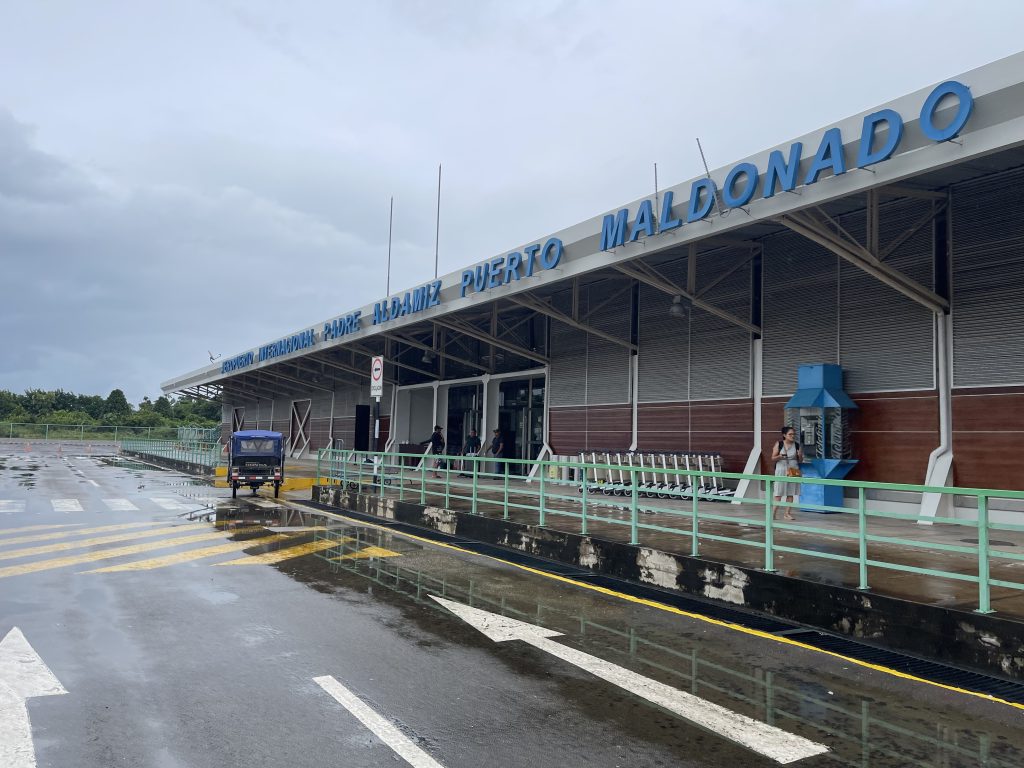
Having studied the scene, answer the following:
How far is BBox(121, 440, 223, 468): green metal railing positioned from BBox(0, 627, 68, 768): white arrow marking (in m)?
27.8

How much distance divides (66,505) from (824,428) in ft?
55.3

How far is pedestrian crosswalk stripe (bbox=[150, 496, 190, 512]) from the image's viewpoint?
17.9m

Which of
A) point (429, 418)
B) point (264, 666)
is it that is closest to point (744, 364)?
point (264, 666)

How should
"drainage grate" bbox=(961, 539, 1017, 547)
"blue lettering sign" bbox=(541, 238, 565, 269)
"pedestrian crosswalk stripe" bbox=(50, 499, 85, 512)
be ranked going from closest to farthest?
"drainage grate" bbox=(961, 539, 1017, 547), "blue lettering sign" bbox=(541, 238, 565, 269), "pedestrian crosswalk stripe" bbox=(50, 499, 85, 512)

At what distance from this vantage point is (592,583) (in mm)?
9883

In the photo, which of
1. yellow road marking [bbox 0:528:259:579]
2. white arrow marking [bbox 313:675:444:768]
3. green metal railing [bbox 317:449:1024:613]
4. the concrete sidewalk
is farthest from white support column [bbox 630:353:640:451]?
white arrow marking [bbox 313:675:444:768]

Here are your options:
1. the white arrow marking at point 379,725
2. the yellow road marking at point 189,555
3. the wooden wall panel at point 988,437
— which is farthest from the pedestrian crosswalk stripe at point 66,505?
the wooden wall panel at point 988,437

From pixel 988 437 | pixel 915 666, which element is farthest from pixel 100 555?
pixel 988 437

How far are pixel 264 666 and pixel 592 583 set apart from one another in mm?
4934

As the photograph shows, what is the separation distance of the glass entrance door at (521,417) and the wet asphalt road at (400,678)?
15.0 meters

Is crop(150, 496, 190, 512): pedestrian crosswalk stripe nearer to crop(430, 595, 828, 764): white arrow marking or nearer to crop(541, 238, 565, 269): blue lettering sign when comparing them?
crop(541, 238, 565, 269): blue lettering sign

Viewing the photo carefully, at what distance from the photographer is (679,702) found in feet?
17.4

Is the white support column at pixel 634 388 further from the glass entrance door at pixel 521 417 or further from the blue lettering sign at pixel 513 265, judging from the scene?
the glass entrance door at pixel 521 417

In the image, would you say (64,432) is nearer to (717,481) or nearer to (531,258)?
(531,258)
